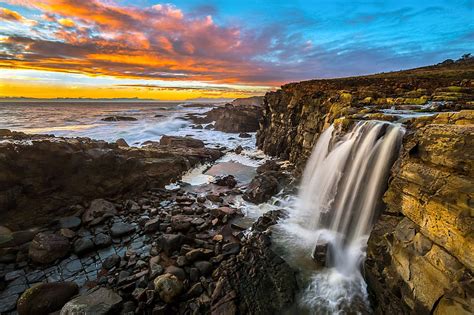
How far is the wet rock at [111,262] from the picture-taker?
8305mm

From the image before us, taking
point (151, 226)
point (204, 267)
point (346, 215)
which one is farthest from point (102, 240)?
point (346, 215)

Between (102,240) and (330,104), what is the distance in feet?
49.9

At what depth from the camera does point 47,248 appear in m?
8.63

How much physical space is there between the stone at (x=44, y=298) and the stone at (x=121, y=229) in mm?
3019

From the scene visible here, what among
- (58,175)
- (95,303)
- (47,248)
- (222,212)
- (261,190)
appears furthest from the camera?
(261,190)

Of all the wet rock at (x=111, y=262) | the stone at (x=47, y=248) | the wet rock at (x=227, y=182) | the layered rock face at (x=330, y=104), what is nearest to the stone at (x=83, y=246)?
the stone at (x=47, y=248)

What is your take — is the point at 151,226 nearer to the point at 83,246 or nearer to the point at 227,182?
the point at 83,246

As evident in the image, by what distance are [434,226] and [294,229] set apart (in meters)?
5.79

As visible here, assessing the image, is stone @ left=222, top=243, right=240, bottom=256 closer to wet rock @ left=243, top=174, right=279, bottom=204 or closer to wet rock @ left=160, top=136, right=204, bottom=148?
wet rock @ left=243, top=174, right=279, bottom=204

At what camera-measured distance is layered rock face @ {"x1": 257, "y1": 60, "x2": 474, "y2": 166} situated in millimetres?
12789

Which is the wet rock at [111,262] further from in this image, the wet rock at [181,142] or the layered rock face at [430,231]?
the wet rock at [181,142]

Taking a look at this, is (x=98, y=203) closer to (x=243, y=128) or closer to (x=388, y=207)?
(x=388, y=207)

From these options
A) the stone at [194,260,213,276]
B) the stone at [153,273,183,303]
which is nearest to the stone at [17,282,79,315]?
the stone at [153,273,183,303]

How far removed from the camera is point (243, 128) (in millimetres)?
39812
